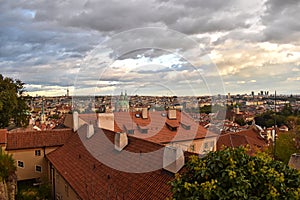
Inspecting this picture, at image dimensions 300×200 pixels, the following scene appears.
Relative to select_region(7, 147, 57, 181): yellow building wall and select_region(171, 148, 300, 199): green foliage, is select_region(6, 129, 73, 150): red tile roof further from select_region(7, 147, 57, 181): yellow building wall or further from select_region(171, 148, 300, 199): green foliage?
select_region(171, 148, 300, 199): green foliage

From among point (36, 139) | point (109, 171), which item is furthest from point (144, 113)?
point (109, 171)

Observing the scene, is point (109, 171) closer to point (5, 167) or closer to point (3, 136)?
point (5, 167)

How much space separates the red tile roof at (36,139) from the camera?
23.0m

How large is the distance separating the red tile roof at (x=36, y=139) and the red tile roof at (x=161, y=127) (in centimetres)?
447

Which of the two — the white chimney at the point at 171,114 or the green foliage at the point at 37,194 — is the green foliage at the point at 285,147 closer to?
the white chimney at the point at 171,114

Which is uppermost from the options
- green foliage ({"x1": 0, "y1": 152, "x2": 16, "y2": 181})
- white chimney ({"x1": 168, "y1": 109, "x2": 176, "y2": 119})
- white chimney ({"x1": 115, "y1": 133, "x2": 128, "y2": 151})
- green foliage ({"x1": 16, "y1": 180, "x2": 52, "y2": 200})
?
white chimney ({"x1": 168, "y1": 109, "x2": 176, "y2": 119})

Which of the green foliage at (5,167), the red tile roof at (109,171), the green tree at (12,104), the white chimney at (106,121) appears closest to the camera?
the red tile roof at (109,171)

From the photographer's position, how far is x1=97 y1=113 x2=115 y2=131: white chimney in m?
22.7

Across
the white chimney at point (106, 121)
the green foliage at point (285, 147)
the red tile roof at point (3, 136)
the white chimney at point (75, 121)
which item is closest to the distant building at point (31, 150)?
the red tile roof at point (3, 136)

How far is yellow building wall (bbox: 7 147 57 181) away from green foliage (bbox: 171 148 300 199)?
66.7 feet

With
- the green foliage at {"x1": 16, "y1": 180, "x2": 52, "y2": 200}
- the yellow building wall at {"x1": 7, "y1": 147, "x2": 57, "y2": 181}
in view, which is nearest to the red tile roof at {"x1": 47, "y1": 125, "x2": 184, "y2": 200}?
the green foliage at {"x1": 16, "y1": 180, "x2": 52, "y2": 200}

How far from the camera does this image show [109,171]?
13.1m

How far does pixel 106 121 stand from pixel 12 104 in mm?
13162

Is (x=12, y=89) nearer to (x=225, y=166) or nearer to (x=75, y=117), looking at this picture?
(x=75, y=117)
